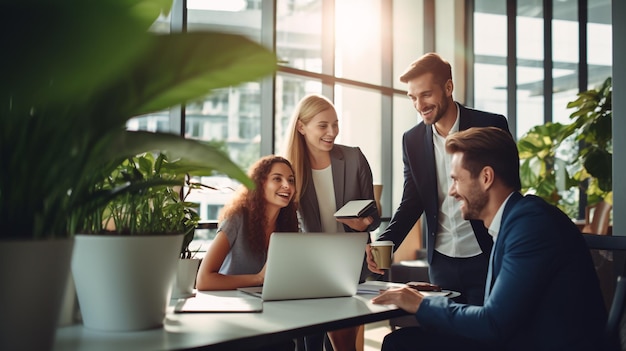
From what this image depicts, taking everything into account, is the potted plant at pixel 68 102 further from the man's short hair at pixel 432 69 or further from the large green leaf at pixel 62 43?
the man's short hair at pixel 432 69

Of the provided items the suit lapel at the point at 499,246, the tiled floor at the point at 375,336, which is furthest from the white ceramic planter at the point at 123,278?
the tiled floor at the point at 375,336

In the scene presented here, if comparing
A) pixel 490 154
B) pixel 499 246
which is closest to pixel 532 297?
pixel 499 246

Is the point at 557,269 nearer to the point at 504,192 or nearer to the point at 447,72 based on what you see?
the point at 504,192

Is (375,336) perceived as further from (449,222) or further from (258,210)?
(258,210)

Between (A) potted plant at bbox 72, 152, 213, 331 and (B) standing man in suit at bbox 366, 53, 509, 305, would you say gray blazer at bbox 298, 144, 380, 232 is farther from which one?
(A) potted plant at bbox 72, 152, 213, 331

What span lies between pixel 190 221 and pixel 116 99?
42.4 inches

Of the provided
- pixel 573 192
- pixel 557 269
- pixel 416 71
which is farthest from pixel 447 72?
pixel 573 192

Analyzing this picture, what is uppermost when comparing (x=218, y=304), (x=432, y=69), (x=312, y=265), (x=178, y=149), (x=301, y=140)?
(x=432, y=69)

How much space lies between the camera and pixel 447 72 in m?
2.85

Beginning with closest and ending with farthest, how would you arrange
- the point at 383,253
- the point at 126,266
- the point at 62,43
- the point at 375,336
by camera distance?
the point at 62,43, the point at 126,266, the point at 383,253, the point at 375,336

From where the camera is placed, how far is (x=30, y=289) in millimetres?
930

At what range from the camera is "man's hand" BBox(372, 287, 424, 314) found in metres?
1.78

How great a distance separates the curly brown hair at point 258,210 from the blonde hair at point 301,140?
0.17 m

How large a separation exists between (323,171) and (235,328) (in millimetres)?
1531
